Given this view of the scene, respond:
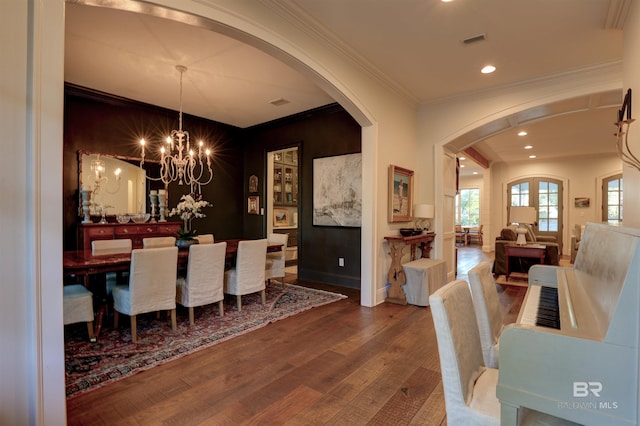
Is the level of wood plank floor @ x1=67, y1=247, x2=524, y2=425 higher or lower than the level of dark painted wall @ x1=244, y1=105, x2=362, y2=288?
lower

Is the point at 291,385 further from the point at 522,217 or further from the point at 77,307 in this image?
the point at 522,217

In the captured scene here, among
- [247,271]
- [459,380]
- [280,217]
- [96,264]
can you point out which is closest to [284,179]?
[280,217]

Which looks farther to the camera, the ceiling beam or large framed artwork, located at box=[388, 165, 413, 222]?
the ceiling beam

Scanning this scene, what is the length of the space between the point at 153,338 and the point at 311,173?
3.37 metres

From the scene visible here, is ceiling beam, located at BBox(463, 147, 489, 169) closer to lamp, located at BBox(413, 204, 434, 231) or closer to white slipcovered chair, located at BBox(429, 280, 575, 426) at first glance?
lamp, located at BBox(413, 204, 434, 231)

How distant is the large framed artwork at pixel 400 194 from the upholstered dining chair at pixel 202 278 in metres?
2.32

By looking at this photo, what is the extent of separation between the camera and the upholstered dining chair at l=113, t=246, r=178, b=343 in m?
2.75

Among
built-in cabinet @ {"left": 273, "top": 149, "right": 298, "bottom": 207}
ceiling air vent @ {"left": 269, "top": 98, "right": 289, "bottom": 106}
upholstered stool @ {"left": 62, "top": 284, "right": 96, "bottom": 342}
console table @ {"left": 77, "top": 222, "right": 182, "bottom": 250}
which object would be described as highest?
ceiling air vent @ {"left": 269, "top": 98, "right": 289, "bottom": 106}

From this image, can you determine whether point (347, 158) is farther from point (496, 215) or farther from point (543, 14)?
point (496, 215)

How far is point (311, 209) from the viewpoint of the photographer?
210 inches

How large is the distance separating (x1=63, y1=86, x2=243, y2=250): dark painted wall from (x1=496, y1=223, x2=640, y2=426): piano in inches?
205

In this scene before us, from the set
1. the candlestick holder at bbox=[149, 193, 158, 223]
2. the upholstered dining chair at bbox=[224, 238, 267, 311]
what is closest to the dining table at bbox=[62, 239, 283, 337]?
the upholstered dining chair at bbox=[224, 238, 267, 311]

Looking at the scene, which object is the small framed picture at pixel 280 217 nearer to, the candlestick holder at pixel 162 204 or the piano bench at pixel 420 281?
the candlestick holder at pixel 162 204

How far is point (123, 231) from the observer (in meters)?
4.52
